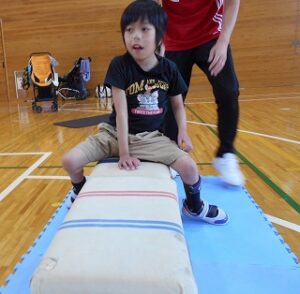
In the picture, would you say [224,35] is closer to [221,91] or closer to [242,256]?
[221,91]

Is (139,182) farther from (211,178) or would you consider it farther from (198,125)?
(198,125)

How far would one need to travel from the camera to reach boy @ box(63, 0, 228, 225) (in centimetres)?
143

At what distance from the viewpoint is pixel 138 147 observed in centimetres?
153

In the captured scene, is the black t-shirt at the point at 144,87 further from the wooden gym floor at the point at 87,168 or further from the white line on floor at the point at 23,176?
the white line on floor at the point at 23,176

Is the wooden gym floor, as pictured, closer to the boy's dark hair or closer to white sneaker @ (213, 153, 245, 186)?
white sneaker @ (213, 153, 245, 186)

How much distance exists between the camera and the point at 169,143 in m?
1.54

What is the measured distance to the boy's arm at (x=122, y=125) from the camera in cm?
142

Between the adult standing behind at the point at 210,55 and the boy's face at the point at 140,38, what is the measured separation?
448 mm

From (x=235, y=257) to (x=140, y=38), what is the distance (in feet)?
3.00

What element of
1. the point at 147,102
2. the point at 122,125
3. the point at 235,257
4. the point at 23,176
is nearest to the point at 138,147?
the point at 122,125

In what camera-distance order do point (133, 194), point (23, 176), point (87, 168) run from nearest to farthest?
point (133, 194), point (23, 176), point (87, 168)

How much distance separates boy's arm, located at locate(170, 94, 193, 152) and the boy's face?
0.97ft

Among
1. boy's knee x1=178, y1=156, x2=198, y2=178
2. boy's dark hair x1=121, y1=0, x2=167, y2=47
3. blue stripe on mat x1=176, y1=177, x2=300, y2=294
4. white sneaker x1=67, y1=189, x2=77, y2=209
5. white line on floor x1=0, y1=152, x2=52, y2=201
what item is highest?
boy's dark hair x1=121, y1=0, x2=167, y2=47

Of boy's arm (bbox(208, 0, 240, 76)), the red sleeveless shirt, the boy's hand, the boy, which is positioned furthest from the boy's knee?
the red sleeveless shirt
